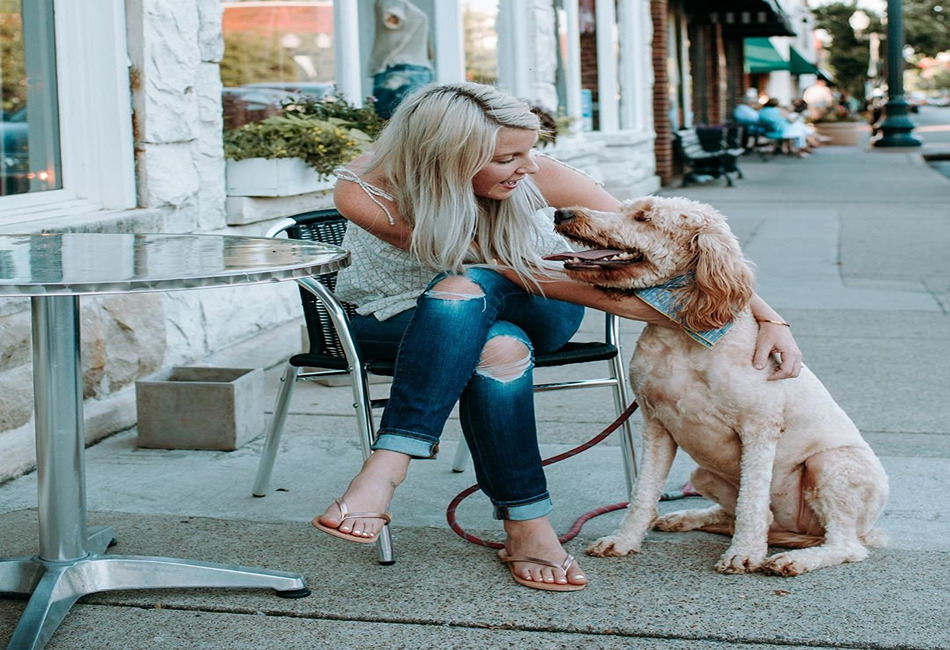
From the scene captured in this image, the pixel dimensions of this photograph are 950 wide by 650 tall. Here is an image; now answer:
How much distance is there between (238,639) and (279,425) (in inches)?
41.9

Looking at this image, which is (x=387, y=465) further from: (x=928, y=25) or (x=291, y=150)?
(x=928, y=25)

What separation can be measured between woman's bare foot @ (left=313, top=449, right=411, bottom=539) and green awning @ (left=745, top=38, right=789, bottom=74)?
93.3 feet

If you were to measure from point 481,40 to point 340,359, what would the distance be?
6.23m

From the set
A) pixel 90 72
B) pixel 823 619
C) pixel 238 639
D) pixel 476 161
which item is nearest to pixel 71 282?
pixel 238 639

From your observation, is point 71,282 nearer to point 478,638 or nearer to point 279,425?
point 478,638

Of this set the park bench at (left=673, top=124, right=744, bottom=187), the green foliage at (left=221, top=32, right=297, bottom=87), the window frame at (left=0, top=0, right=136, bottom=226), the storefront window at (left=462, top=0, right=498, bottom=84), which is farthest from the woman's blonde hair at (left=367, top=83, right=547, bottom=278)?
the park bench at (left=673, top=124, right=744, bottom=187)

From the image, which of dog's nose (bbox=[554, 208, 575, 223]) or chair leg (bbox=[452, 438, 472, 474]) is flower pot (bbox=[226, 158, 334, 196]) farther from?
dog's nose (bbox=[554, 208, 575, 223])

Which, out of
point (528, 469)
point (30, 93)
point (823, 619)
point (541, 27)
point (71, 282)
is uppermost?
point (541, 27)

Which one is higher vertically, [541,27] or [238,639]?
[541,27]

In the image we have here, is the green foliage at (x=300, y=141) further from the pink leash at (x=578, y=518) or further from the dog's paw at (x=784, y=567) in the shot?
the dog's paw at (x=784, y=567)

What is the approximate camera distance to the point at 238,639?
2719mm

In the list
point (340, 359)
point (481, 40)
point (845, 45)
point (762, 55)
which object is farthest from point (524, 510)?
point (845, 45)

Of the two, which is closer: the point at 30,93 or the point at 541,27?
the point at 30,93

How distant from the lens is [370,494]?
9.52 ft
